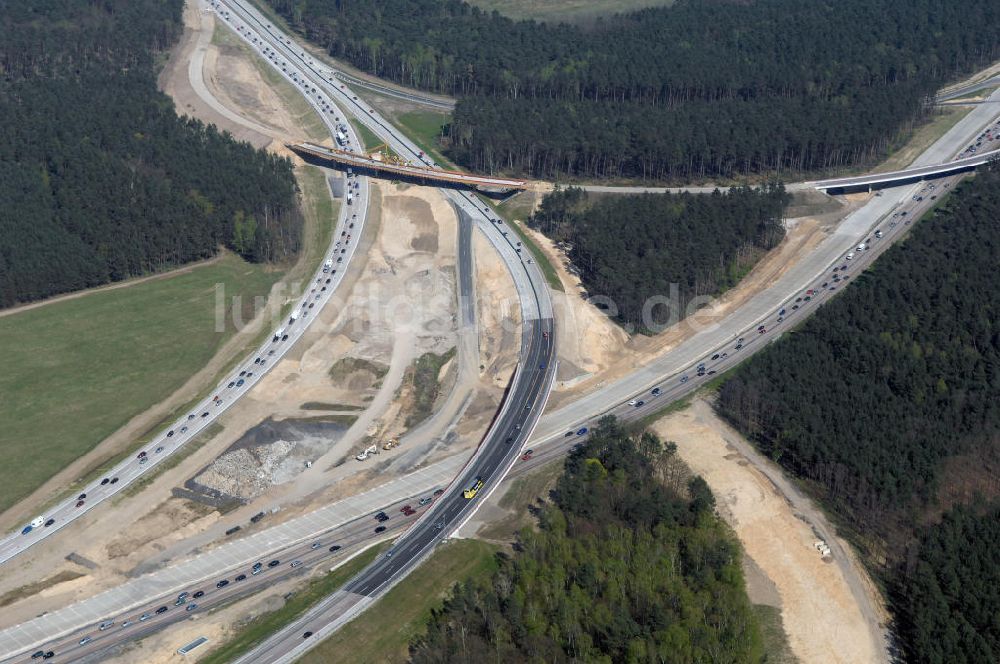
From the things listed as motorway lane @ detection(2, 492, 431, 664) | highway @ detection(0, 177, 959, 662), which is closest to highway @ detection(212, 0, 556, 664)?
highway @ detection(0, 177, 959, 662)

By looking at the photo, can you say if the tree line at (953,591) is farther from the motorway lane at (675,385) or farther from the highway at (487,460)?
the highway at (487,460)

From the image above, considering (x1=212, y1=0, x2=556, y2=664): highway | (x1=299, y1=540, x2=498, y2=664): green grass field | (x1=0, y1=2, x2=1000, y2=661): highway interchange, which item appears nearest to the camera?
(x1=299, y1=540, x2=498, y2=664): green grass field

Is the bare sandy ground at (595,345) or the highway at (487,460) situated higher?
the bare sandy ground at (595,345)

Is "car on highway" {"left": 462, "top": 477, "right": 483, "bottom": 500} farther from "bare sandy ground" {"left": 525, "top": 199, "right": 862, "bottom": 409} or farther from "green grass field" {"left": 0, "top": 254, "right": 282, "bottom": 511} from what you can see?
"green grass field" {"left": 0, "top": 254, "right": 282, "bottom": 511}

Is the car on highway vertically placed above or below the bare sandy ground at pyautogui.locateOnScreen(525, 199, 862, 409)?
below

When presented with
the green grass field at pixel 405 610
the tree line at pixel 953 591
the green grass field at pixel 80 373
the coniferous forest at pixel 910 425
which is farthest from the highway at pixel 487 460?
the tree line at pixel 953 591

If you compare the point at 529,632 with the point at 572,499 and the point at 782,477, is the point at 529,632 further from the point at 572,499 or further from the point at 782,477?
the point at 782,477
